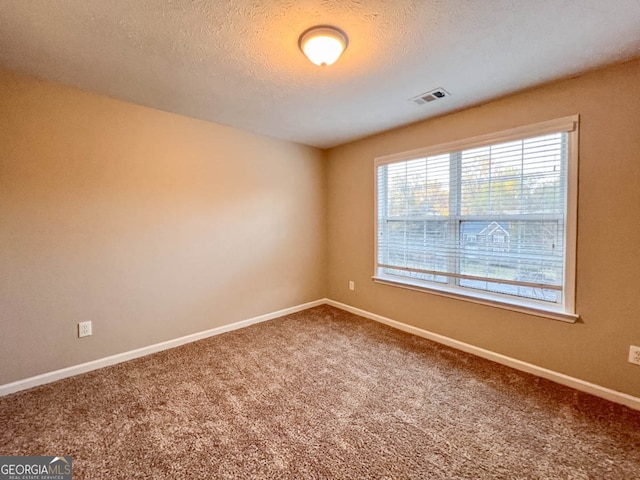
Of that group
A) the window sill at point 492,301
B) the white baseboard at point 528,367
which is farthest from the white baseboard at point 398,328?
the window sill at point 492,301

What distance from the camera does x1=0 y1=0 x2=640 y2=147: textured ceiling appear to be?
1414mm

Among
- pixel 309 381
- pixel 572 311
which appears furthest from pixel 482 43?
pixel 309 381

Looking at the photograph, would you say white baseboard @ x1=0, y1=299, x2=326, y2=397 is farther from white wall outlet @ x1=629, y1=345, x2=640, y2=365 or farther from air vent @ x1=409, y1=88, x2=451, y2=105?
white wall outlet @ x1=629, y1=345, x2=640, y2=365

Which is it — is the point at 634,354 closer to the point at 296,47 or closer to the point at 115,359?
the point at 296,47

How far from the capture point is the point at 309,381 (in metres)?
2.18

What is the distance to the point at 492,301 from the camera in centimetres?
247

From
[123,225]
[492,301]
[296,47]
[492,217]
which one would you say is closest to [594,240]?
[492,217]

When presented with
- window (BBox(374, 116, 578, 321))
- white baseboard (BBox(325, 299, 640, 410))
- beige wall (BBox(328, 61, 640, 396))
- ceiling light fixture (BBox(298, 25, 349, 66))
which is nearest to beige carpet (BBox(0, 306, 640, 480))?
white baseboard (BBox(325, 299, 640, 410))

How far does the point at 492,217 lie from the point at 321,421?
7.10 feet

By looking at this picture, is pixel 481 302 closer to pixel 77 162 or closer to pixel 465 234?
pixel 465 234

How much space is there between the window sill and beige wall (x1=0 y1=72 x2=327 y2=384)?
1570 millimetres

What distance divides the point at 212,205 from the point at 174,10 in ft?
5.99

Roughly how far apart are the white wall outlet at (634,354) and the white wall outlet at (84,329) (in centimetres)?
403

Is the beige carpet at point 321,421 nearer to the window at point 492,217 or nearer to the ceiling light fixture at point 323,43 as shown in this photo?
the window at point 492,217
